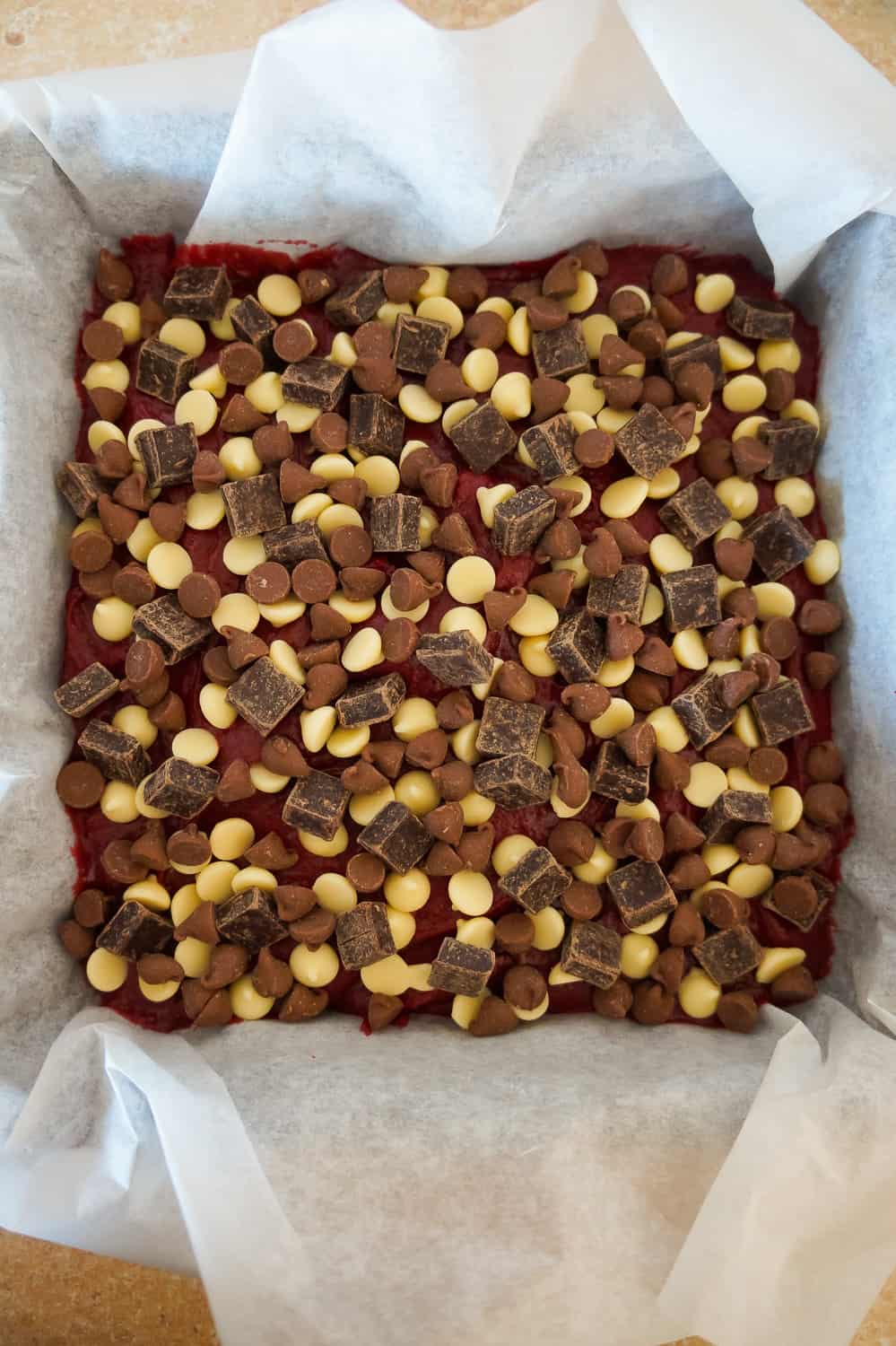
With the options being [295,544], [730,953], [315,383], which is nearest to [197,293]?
[315,383]

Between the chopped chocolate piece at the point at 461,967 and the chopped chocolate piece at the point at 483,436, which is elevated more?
the chopped chocolate piece at the point at 483,436

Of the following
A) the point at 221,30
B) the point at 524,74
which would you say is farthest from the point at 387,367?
the point at 221,30

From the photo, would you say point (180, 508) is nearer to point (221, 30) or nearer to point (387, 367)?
point (387, 367)

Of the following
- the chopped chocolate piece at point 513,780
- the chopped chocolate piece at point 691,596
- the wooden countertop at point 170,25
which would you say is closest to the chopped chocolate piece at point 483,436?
the chopped chocolate piece at point 691,596

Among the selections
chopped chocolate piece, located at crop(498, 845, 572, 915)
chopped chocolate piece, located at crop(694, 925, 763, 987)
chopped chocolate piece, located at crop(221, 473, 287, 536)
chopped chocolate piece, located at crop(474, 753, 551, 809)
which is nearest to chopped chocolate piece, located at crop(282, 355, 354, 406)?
chopped chocolate piece, located at crop(221, 473, 287, 536)

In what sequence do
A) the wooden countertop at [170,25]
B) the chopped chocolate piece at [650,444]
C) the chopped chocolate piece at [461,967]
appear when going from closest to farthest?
1. the chopped chocolate piece at [461,967]
2. the chopped chocolate piece at [650,444]
3. the wooden countertop at [170,25]

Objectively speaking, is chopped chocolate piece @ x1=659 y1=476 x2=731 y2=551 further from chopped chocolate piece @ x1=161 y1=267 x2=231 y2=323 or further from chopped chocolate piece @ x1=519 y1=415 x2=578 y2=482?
chopped chocolate piece @ x1=161 y1=267 x2=231 y2=323

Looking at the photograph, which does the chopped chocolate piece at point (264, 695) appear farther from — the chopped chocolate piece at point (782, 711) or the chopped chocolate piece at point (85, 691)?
the chopped chocolate piece at point (782, 711)
